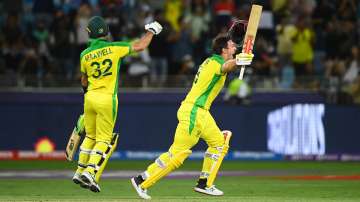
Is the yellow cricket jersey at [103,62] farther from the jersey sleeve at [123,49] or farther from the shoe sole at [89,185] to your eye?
the shoe sole at [89,185]

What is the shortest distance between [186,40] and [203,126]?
32.1ft

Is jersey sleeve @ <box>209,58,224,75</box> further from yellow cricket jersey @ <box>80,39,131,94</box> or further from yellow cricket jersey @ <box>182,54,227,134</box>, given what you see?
yellow cricket jersey @ <box>80,39,131,94</box>

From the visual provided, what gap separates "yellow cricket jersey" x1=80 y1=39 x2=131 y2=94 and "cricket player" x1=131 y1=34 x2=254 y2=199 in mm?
947

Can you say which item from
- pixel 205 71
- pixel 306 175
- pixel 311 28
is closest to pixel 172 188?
pixel 205 71

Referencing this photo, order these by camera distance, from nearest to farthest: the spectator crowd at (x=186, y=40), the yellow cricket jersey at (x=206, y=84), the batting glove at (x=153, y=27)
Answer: the batting glove at (x=153, y=27), the yellow cricket jersey at (x=206, y=84), the spectator crowd at (x=186, y=40)

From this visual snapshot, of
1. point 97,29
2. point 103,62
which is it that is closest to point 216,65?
point 103,62

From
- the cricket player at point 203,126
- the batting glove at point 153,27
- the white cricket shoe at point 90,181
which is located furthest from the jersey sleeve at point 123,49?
the white cricket shoe at point 90,181

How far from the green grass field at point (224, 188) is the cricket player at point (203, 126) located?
0.27 m

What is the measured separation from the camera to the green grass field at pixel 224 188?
12.0m

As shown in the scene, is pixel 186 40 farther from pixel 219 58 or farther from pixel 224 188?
pixel 219 58

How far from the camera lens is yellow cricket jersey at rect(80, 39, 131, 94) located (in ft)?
38.9

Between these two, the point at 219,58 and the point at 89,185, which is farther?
the point at 219,58

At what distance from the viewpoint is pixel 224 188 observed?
1386 centimetres

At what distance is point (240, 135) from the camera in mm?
20375
